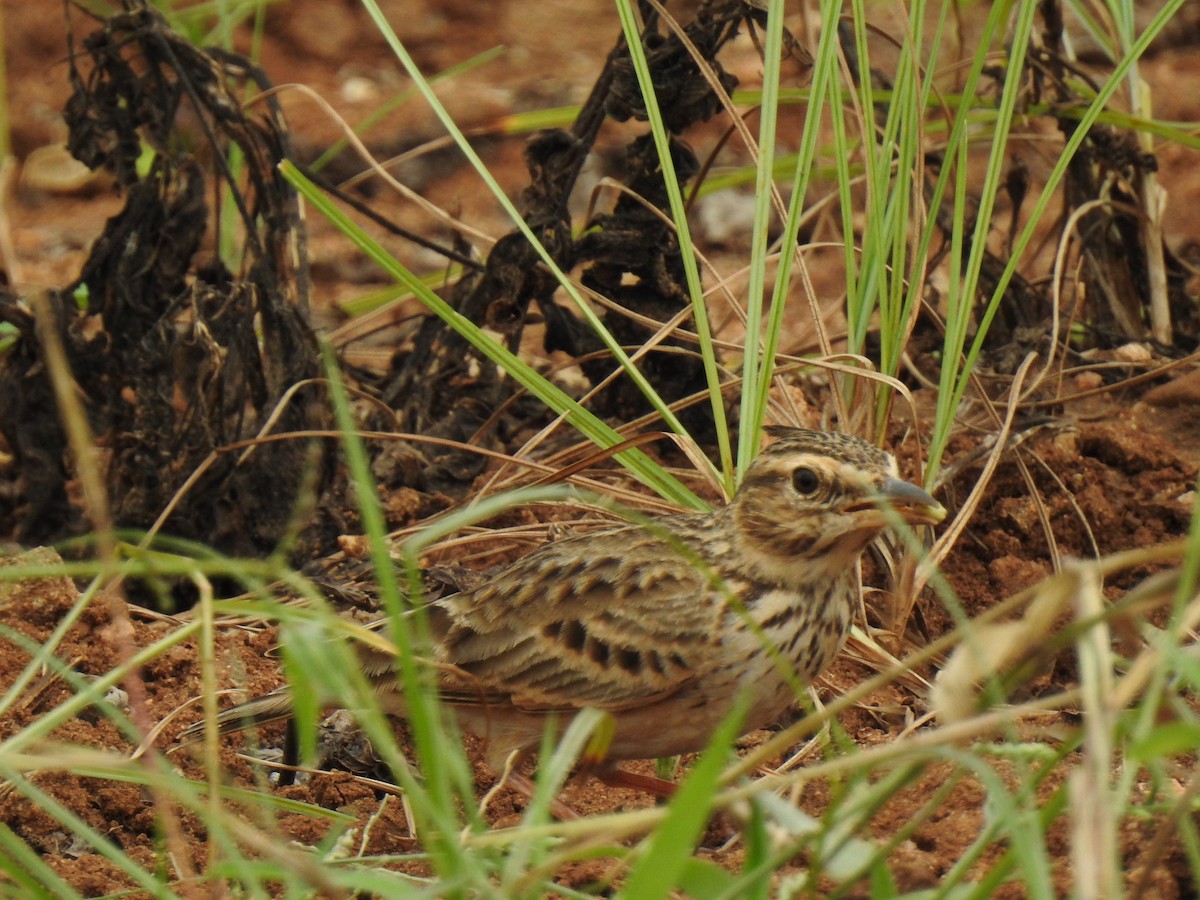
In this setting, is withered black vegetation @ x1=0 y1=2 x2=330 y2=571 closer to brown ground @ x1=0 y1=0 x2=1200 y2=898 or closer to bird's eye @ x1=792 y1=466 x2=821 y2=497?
brown ground @ x1=0 y1=0 x2=1200 y2=898

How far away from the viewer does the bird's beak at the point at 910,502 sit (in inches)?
144

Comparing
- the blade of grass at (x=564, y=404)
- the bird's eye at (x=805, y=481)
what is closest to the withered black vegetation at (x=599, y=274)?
the blade of grass at (x=564, y=404)

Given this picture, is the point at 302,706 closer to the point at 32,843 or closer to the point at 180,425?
the point at 32,843

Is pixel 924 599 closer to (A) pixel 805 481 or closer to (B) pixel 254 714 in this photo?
(A) pixel 805 481

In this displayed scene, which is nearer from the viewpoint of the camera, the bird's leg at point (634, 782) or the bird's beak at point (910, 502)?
the bird's beak at point (910, 502)

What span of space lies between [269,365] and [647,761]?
190 cm

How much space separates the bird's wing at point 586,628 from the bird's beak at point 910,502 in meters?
0.48

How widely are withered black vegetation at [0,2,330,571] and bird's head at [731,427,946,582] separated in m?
1.96

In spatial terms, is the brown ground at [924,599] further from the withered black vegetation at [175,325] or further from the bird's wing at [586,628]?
the withered black vegetation at [175,325]

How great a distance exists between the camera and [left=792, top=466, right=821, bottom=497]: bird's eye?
3857mm

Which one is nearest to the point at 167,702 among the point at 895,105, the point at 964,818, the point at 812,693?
the point at 812,693

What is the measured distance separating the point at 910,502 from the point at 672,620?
0.63 metres

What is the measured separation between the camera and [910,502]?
367 cm

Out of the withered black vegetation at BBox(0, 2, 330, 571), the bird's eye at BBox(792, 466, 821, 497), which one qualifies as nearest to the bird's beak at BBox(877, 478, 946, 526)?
the bird's eye at BBox(792, 466, 821, 497)
